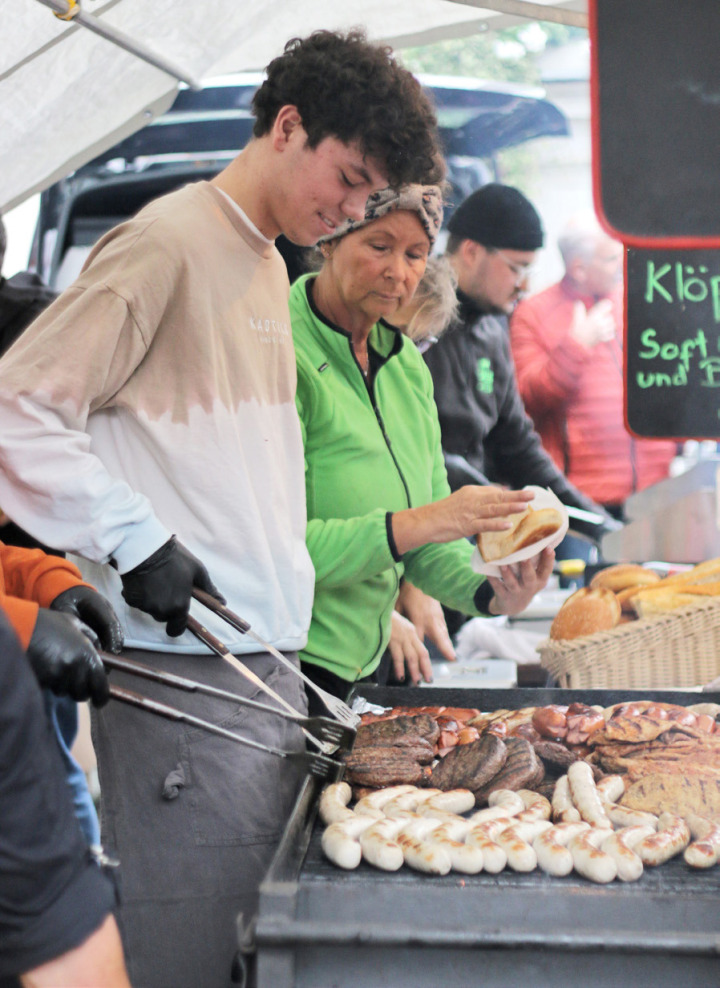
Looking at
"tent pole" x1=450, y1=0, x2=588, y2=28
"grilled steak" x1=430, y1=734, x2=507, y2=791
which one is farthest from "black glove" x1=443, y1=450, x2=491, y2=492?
"grilled steak" x1=430, y1=734, x2=507, y2=791

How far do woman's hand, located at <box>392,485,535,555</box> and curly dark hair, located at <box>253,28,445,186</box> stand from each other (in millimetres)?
732

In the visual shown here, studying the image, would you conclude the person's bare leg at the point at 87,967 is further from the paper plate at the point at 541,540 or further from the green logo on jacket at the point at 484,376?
the green logo on jacket at the point at 484,376

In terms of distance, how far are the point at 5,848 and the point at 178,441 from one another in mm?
1139

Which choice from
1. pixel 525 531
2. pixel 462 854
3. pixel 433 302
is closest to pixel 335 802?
pixel 462 854

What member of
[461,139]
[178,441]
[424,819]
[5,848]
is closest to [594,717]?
[424,819]

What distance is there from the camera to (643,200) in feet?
7.66

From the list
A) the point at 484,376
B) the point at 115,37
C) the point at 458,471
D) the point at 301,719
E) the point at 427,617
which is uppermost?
the point at 115,37

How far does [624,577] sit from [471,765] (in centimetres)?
146

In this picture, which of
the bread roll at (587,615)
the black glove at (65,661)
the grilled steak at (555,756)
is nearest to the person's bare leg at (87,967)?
the black glove at (65,661)

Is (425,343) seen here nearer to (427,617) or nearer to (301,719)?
(427,617)

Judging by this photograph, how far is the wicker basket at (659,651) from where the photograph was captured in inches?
114

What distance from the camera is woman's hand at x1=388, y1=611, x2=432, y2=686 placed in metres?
3.13

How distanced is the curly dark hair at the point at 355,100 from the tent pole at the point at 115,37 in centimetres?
64

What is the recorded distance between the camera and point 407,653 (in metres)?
3.14
